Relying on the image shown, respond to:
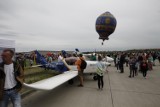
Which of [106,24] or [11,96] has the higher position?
[106,24]

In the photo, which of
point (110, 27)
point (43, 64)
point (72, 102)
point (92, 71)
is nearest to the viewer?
point (72, 102)

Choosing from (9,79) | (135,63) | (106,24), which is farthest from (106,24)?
(9,79)

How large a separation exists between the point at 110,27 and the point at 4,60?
23.2m

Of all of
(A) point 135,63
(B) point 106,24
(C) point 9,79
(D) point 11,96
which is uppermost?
(B) point 106,24

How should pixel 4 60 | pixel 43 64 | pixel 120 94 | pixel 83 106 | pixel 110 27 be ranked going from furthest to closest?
pixel 110 27, pixel 43 64, pixel 120 94, pixel 83 106, pixel 4 60

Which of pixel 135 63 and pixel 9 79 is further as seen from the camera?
pixel 135 63

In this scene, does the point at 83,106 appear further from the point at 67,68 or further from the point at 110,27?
the point at 110,27

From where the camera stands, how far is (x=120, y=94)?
659 cm

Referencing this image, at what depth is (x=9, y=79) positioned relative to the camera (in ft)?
10.1

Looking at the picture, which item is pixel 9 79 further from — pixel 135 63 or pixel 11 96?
pixel 135 63

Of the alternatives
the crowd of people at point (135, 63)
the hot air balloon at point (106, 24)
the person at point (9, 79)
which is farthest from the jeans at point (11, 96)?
the hot air balloon at point (106, 24)

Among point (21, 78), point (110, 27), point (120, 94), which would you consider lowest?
point (120, 94)

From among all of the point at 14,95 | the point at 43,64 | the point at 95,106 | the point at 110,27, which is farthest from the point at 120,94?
the point at 110,27

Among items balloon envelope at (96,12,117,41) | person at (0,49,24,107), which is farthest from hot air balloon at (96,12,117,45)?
person at (0,49,24,107)
